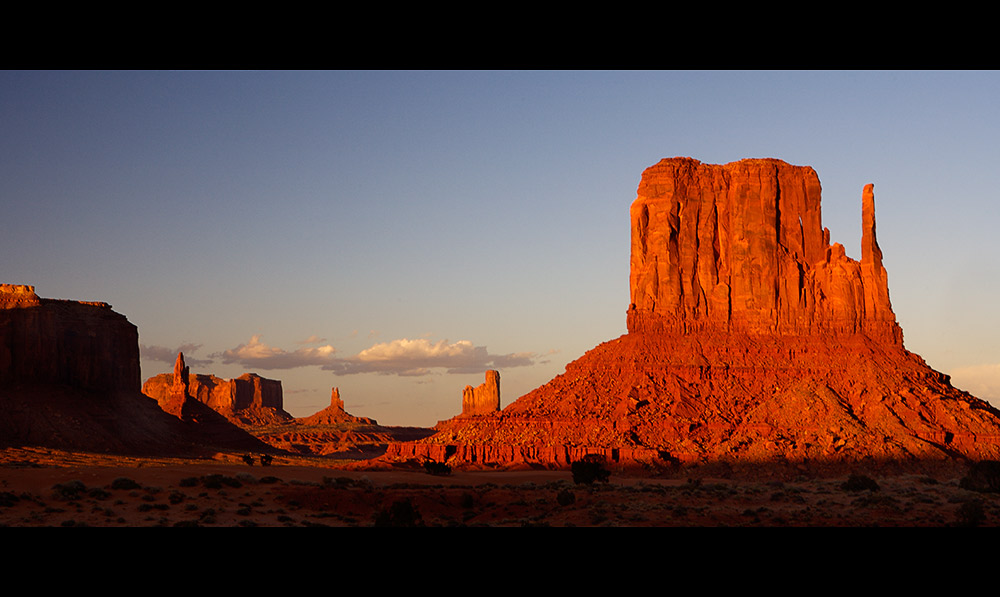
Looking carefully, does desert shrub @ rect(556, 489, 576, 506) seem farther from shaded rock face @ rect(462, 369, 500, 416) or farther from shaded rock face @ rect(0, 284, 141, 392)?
shaded rock face @ rect(462, 369, 500, 416)

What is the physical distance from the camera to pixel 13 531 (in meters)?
7.25

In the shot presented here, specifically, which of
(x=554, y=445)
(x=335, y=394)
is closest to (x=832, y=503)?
(x=554, y=445)

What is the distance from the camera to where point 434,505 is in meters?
39.6

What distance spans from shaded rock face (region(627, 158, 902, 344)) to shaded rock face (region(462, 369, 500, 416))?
44.1 m

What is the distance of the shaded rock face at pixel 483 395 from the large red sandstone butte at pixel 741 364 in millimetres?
44129

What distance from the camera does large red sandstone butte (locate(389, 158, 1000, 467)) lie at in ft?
228

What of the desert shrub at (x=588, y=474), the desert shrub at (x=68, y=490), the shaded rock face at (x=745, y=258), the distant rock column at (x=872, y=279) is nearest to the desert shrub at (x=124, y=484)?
the desert shrub at (x=68, y=490)

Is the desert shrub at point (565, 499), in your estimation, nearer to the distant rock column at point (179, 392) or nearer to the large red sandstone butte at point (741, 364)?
the large red sandstone butte at point (741, 364)

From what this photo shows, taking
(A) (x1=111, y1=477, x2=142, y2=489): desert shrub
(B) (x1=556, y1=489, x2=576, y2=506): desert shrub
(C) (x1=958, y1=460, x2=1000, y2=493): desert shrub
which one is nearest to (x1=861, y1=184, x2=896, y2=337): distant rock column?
(C) (x1=958, y1=460, x2=1000, y2=493): desert shrub

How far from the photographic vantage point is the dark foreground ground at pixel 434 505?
1291 inches

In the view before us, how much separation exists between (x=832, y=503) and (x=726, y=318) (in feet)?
155

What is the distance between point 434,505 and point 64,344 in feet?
223

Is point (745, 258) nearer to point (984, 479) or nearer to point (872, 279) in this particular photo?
point (872, 279)
